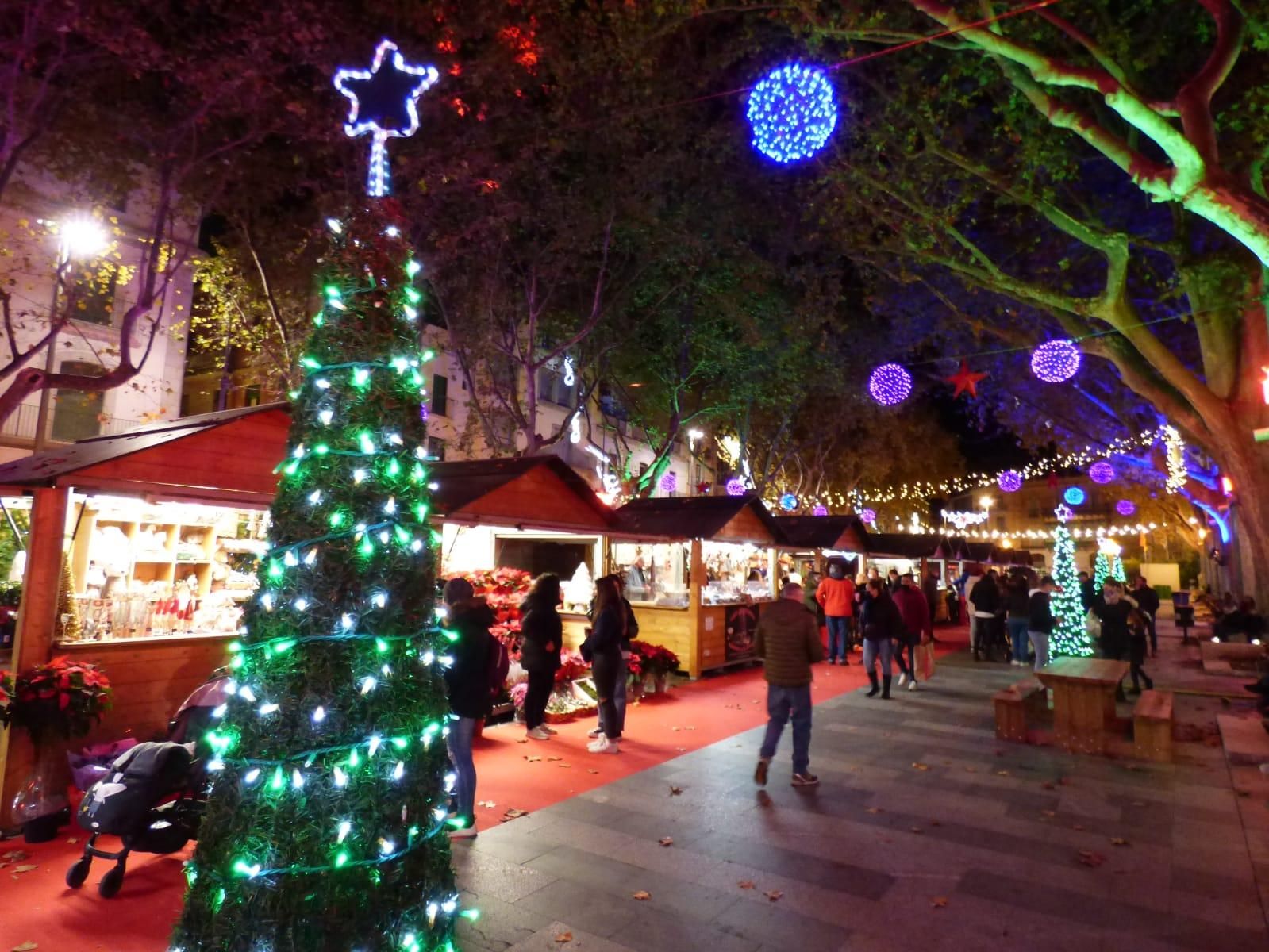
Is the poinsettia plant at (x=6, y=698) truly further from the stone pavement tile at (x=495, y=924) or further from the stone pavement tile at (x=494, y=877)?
the stone pavement tile at (x=495, y=924)

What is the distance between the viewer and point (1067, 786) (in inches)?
254

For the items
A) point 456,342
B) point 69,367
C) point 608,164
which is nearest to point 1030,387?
point 608,164

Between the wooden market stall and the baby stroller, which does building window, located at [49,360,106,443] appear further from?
the baby stroller

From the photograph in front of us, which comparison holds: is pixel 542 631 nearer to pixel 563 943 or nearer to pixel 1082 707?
pixel 563 943

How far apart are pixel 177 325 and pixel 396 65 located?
14604 mm

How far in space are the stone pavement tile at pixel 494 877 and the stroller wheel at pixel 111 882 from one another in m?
1.88

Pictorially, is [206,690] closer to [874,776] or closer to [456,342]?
[874,776]

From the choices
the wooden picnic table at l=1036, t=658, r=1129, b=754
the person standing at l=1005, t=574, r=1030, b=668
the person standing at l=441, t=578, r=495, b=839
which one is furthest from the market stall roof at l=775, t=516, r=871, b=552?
the person standing at l=441, t=578, r=495, b=839

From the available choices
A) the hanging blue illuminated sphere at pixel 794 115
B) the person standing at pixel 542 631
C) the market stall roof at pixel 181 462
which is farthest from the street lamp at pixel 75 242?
the hanging blue illuminated sphere at pixel 794 115

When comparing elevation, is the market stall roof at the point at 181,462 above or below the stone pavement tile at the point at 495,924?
above

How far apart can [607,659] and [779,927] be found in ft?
12.6

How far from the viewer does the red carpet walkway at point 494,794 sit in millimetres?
3779

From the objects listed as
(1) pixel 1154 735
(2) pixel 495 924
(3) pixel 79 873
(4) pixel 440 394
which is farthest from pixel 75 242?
(1) pixel 1154 735

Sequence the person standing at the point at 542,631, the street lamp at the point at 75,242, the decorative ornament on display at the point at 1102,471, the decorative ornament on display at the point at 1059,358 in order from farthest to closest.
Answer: the decorative ornament on display at the point at 1102,471, the decorative ornament on display at the point at 1059,358, the street lamp at the point at 75,242, the person standing at the point at 542,631
